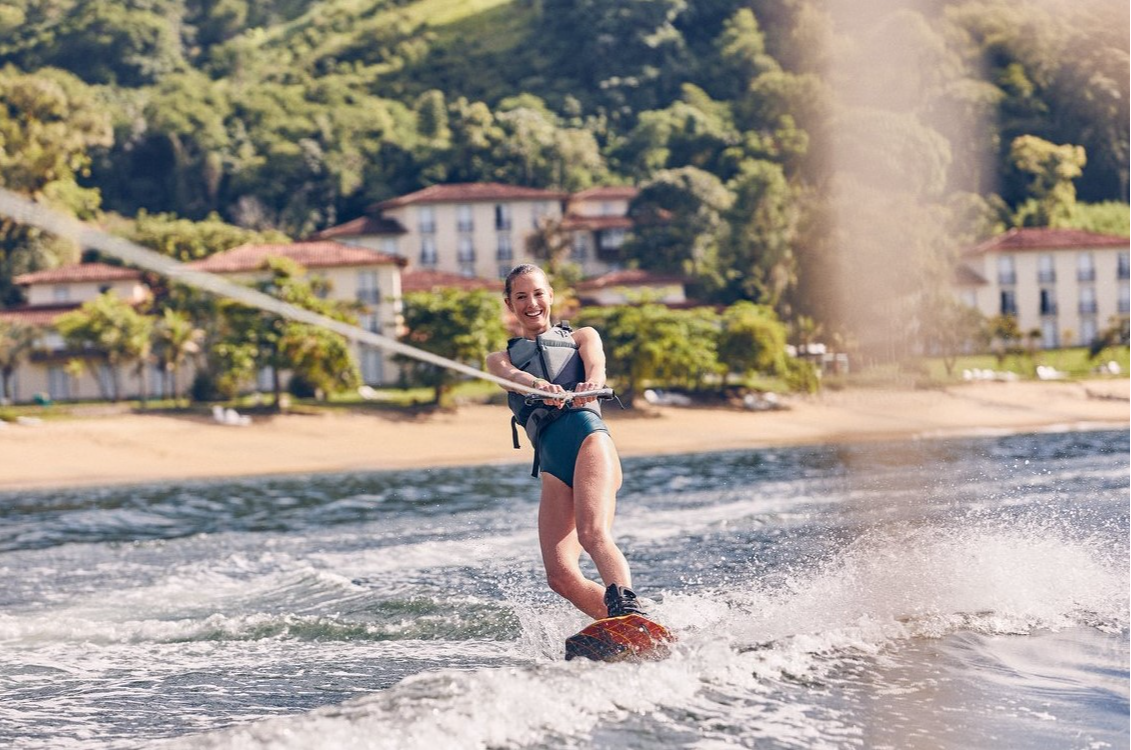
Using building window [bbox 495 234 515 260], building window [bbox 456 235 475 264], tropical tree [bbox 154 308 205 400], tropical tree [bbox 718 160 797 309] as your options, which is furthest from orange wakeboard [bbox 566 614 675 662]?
building window [bbox 495 234 515 260]

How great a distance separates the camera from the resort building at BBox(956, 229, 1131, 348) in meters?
66.0

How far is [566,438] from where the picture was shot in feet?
22.2

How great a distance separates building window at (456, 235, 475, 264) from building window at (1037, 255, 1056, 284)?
29372mm

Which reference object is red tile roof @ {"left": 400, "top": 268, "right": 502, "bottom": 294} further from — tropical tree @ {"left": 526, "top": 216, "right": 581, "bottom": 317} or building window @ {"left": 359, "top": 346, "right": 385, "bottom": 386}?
building window @ {"left": 359, "top": 346, "right": 385, "bottom": 386}

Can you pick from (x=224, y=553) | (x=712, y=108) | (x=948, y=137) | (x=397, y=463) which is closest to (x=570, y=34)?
(x=712, y=108)

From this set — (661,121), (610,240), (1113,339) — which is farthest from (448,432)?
(661,121)

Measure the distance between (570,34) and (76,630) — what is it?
382 ft

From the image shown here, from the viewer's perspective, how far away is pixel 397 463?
34.9 metres

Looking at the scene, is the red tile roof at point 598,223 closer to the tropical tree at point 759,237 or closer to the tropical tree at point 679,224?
the tropical tree at point 679,224

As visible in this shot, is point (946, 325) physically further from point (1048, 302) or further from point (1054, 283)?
point (1054, 283)

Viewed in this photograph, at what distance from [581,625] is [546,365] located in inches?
64.6

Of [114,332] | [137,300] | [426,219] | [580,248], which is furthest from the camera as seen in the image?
[580,248]

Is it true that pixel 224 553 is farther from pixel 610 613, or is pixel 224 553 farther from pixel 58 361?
pixel 58 361

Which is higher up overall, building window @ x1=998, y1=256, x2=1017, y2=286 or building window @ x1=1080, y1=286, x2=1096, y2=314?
building window @ x1=998, y1=256, x2=1017, y2=286
